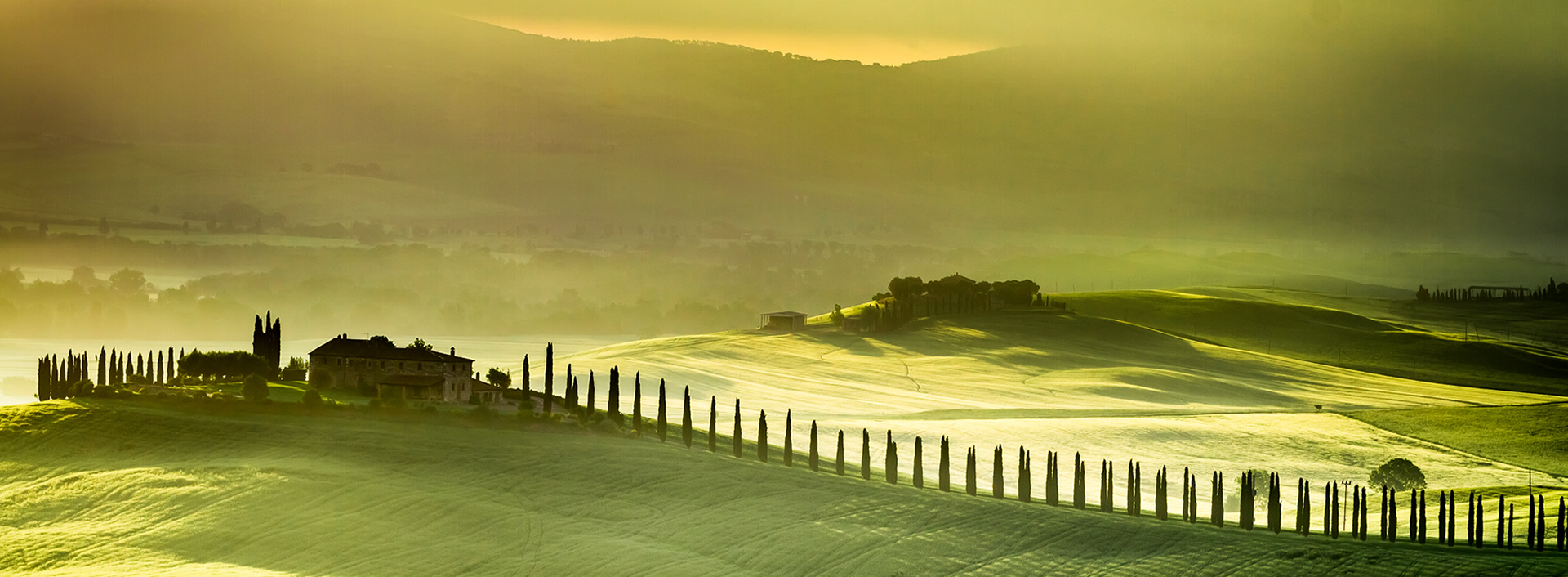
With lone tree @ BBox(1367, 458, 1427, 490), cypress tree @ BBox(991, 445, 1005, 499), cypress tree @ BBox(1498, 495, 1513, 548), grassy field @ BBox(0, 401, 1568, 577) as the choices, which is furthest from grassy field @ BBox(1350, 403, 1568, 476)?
cypress tree @ BBox(991, 445, 1005, 499)

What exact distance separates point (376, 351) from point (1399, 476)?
249 feet

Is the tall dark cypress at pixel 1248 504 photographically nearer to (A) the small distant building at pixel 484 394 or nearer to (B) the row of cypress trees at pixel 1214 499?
(B) the row of cypress trees at pixel 1214 499

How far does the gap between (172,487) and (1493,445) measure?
103742 millimetres

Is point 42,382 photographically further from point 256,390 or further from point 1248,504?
point 1248,504

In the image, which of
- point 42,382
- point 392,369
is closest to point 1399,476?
point 392,369

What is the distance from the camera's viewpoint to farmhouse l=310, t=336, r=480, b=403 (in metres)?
95.4

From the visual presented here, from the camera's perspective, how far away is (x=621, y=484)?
7838cm

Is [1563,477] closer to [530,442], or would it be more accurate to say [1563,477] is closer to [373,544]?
[530,442]

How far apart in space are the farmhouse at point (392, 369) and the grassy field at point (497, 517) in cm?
691

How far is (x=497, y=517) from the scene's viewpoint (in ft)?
230

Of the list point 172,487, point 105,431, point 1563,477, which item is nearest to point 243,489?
point 172,487

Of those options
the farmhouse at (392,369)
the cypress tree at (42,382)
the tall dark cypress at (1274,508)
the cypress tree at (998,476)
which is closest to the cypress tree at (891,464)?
the cypress tree at (998,476)

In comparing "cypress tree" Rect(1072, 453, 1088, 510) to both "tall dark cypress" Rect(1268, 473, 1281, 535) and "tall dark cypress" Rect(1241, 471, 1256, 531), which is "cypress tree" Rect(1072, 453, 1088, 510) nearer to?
"tall dark cypress" Rect(1241, 471, 1256, 531)

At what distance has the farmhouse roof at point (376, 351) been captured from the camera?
3848 inches
